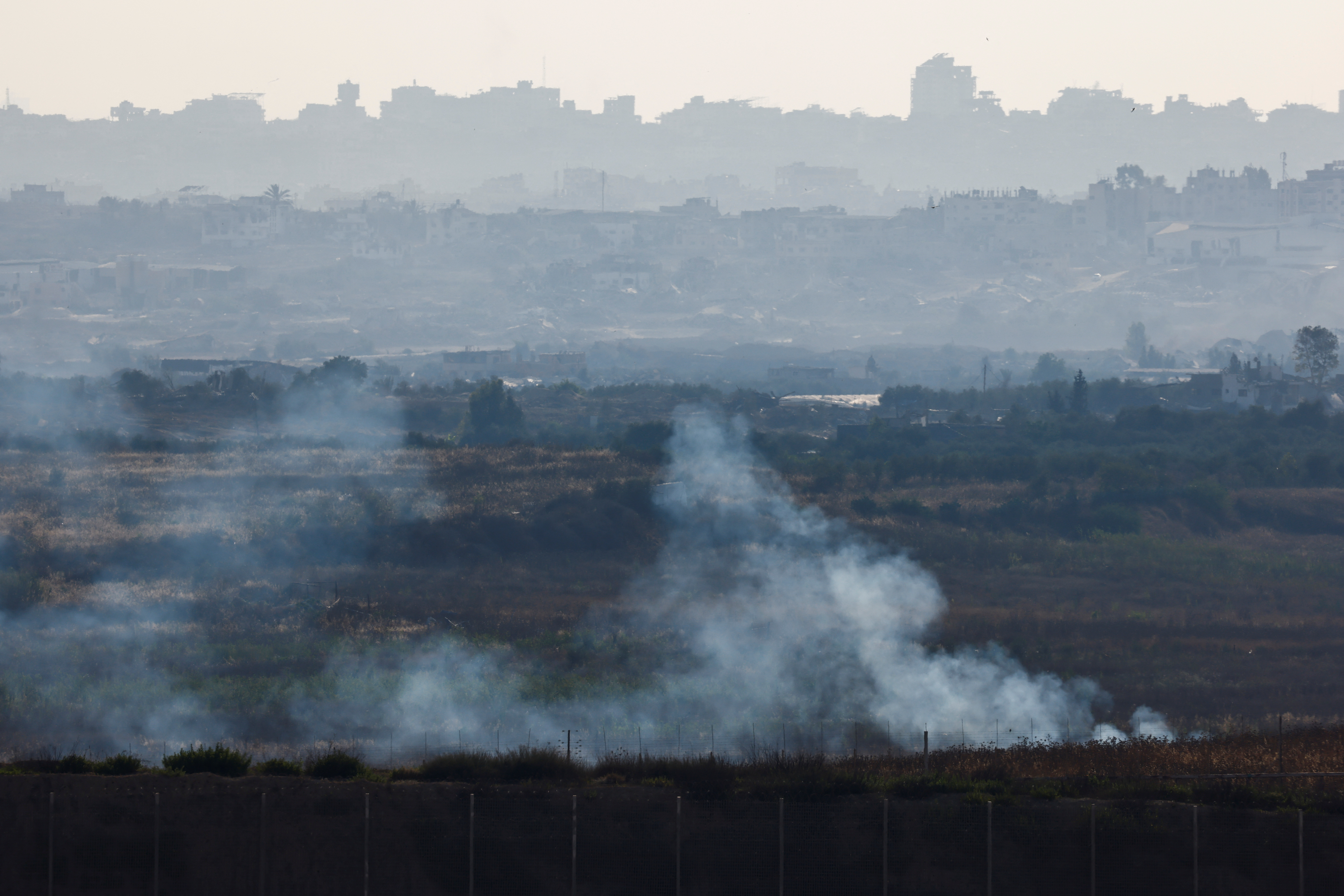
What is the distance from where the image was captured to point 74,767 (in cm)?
1597

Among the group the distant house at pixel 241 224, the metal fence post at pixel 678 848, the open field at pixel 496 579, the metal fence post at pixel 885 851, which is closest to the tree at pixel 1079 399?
the open field at pixel 496 579

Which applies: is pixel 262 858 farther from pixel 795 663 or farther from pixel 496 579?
pixel 496 579

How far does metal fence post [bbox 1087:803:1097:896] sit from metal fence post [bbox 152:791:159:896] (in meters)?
9.42

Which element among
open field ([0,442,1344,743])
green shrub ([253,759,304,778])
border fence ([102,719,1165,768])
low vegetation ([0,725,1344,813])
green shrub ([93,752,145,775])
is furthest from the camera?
open field ([0,442,1344,743])

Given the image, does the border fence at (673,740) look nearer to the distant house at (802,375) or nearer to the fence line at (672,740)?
the fence line at (672,740)

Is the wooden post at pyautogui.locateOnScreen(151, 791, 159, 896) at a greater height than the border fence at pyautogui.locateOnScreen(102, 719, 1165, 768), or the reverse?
the wooden post at pyautogui.locateOnScreen(151, 791, 159, 896)

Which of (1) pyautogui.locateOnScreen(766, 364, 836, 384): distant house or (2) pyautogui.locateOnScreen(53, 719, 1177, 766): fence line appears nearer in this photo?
(2) pyautogui.locateOnScreen(53, 719, 1177, 766): fence line

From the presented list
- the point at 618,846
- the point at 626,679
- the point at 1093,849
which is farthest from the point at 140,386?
the point at 1093,849

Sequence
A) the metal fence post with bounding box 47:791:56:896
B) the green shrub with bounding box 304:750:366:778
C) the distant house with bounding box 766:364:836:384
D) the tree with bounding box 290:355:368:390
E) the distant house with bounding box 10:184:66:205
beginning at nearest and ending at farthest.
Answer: the metal fence post with bounding box 47:791:56:896 < the green shrub with bounding box 304:750:366:778 < the tree with bounding box 290:355:368:390 < the distant house with bounding box 766:364:836:384 < the distant house with bounding box 10:184:66:205

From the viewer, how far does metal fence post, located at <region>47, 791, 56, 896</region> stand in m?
13.9

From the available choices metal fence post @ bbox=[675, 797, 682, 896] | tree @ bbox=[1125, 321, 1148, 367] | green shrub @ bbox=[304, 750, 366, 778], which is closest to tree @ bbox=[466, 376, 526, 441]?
green shrub @ bbox=[304, 750, 366, 778]

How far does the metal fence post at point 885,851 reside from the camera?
548 inches

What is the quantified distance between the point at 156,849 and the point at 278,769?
7.67ft

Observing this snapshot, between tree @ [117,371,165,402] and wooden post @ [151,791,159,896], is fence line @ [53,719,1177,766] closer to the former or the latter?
wooden post @ [151,791,159,896]
